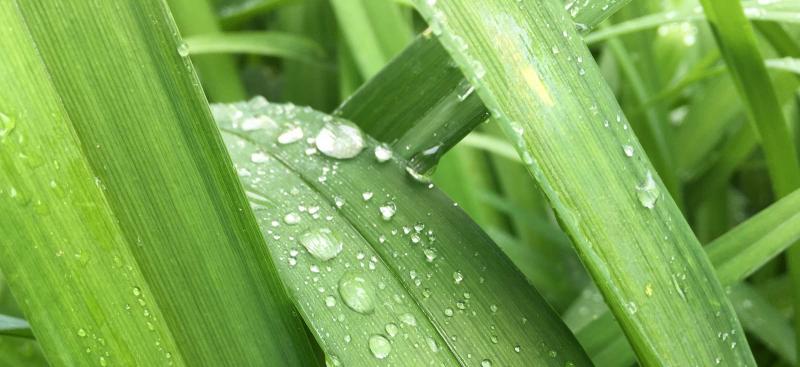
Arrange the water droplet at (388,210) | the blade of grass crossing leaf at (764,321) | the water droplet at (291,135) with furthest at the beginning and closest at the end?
the blade of grass crossing leaf at (764,321)
the water droplet at (291,135)
the water droplet at (388,210)

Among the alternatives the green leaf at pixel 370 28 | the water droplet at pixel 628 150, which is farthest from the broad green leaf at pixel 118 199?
the green leaf at pixel 370 28

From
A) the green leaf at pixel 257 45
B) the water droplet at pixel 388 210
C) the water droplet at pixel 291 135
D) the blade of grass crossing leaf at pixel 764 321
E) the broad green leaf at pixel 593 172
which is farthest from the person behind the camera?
the green leaf at pixel 257 45

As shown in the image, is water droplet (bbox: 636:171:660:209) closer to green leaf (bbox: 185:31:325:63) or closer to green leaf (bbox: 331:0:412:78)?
green leaf (bbox: 331:0:412:78)

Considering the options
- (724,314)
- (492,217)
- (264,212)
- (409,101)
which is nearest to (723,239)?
(724,314)

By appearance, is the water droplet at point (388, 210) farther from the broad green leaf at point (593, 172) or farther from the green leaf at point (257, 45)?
the green leaf at point (257, 45)

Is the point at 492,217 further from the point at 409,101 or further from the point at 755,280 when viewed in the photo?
the point at 409,101

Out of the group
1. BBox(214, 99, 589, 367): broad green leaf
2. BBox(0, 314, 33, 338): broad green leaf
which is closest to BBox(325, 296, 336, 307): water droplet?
BBox(214, 99, 589, 367): broad green leaf

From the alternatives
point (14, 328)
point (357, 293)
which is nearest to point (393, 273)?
point (357, 293)
